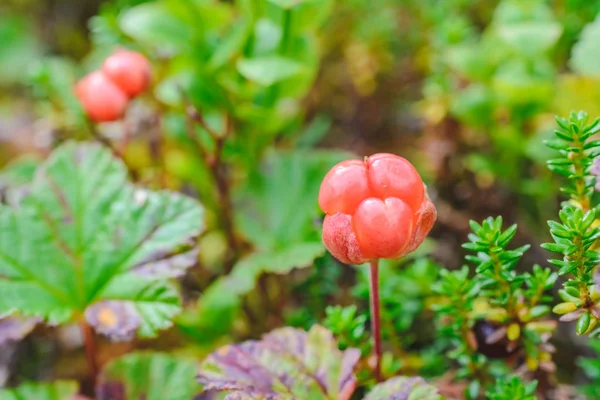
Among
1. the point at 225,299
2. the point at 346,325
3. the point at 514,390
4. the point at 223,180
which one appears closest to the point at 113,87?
the point at 223,180

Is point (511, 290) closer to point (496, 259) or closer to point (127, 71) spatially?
point (496, 259)

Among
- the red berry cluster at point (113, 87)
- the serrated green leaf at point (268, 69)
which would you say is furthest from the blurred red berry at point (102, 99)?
the serrated green leaf at point (268, 69)

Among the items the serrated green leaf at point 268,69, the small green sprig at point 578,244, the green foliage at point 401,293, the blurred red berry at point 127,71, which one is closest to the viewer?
the small green sprig at point 578,244

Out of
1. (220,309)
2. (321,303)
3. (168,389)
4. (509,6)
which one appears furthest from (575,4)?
(168,389)

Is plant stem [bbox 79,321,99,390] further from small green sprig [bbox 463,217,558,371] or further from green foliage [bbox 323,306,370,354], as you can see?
small green sprig [bbox 463,217,558,371]

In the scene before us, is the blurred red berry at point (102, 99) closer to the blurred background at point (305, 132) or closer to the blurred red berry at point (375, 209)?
the blurred background at point (305, 132)

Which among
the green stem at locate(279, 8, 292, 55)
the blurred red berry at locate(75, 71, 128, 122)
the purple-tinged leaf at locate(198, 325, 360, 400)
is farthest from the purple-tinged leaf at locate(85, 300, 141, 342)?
the green stem at locate(279, 8, 292, 55)
